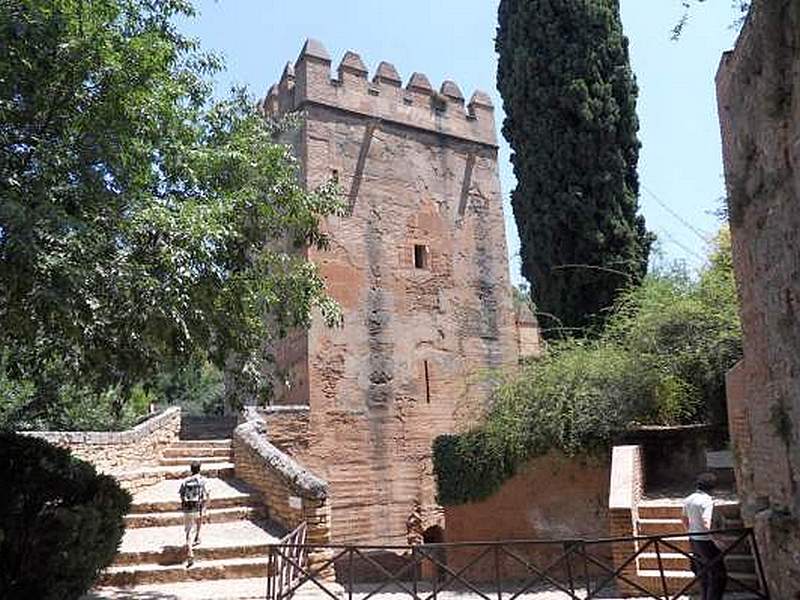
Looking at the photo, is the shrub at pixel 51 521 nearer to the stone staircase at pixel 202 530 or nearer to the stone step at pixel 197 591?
the stone step at pixel 197 591

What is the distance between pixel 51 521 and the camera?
713cm

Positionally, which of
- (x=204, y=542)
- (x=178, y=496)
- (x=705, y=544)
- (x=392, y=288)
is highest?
(x=392, y=288)

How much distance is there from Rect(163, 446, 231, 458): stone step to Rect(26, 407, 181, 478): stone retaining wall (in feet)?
0.60

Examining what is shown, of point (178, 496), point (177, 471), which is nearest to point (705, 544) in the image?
point (178, 496)

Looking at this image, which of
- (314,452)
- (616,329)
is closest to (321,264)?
(314,452)

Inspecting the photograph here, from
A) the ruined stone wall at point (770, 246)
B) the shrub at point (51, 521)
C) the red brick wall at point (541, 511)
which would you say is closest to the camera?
the ruined stone wall at point (770, 246)

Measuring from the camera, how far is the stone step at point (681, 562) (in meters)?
7.89

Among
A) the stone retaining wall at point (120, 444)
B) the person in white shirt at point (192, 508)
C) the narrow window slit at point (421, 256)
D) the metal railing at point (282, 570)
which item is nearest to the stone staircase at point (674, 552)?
the metal railing at point (282, 570)

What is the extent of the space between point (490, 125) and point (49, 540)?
16755 millimetres

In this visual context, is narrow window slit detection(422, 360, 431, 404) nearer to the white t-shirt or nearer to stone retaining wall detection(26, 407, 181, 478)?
stone retaining wall detection(26, 407, 181, 478)

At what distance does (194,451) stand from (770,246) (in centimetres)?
1231

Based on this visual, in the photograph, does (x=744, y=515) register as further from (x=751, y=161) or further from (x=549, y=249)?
(x=549, y=249)

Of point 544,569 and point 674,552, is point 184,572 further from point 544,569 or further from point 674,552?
point 674,552

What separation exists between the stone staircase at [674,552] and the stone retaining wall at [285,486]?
164 inches
